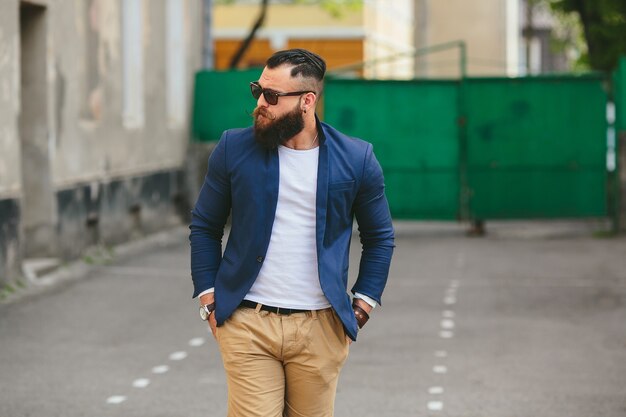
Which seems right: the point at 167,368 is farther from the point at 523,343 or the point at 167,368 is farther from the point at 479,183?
the point at 479,183

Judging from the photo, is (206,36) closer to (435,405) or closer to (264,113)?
(435,405)

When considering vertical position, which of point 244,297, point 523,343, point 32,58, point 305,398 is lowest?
point 523,343

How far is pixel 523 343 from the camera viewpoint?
10758mm

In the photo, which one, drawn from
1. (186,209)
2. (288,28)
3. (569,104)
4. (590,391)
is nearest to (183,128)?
(186,209)

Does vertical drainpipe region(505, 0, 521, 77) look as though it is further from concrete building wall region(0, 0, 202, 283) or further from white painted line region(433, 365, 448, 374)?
white painted line region(433, 365, 448, 374)

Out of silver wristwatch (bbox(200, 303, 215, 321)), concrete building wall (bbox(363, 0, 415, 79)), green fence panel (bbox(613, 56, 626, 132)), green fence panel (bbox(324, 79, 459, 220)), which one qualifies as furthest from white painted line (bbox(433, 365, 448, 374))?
concrete building wall (bbox(363, 0, 415, 79))

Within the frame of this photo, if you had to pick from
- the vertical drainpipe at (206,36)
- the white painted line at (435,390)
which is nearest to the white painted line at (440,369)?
the white painted line at (435,390)

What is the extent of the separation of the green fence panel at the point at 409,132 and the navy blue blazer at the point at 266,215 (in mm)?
14917

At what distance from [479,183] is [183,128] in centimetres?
470

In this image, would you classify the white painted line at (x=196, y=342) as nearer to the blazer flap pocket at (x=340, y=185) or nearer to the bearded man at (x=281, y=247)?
the bearded man at (x=281, y=247)

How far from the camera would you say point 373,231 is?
214 inches

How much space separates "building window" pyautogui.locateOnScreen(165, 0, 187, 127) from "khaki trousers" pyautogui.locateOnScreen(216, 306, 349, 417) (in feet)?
54.7

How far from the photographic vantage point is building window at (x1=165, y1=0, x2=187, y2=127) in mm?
22016

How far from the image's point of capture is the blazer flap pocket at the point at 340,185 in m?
5.23
